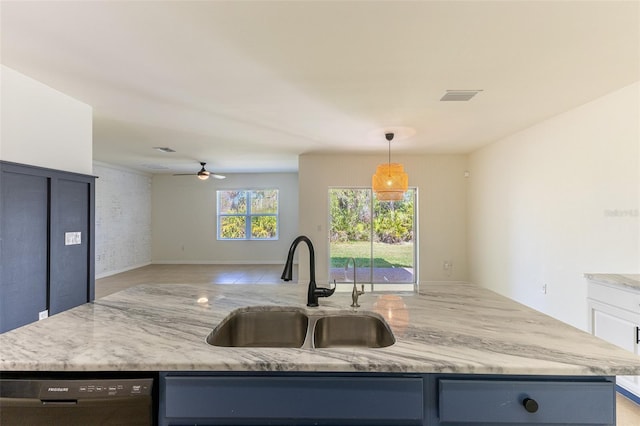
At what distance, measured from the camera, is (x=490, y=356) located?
997 millimetres

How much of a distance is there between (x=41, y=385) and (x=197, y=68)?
2.22 metres

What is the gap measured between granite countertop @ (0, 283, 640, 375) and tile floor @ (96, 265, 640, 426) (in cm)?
499

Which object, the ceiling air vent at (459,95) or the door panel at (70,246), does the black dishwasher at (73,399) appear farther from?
the ceiling air vent at (459,95)

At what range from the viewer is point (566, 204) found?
137 inches

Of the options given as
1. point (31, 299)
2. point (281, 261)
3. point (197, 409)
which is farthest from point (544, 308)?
point (281, 261)

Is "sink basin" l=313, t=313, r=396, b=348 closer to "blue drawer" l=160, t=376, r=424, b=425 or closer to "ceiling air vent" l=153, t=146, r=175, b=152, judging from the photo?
"blue drawer" l=160, t=376, r=424, b=425

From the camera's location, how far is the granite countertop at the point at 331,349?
3.13ft

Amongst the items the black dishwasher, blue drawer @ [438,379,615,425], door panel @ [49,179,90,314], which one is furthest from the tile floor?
blue drawer @ [438,379,615,425]

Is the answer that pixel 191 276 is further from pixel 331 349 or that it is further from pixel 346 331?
pixel 331 349

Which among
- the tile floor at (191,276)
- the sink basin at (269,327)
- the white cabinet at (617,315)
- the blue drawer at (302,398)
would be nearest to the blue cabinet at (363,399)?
the blue drawer at (302,398)

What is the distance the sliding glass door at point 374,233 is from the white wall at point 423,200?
0.26 metres

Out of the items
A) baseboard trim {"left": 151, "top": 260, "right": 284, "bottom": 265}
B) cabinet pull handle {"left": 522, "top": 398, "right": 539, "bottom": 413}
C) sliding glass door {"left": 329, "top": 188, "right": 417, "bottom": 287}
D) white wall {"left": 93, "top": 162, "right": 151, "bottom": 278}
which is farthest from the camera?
baseboard trim {"left": 151, "top": 260, "right": 284, "bottom": 265}

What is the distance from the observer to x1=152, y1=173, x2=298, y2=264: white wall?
29.4 ft

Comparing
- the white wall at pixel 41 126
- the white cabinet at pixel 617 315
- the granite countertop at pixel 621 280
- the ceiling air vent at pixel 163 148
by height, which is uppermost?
the ceiling air vent at pixel 163 148
